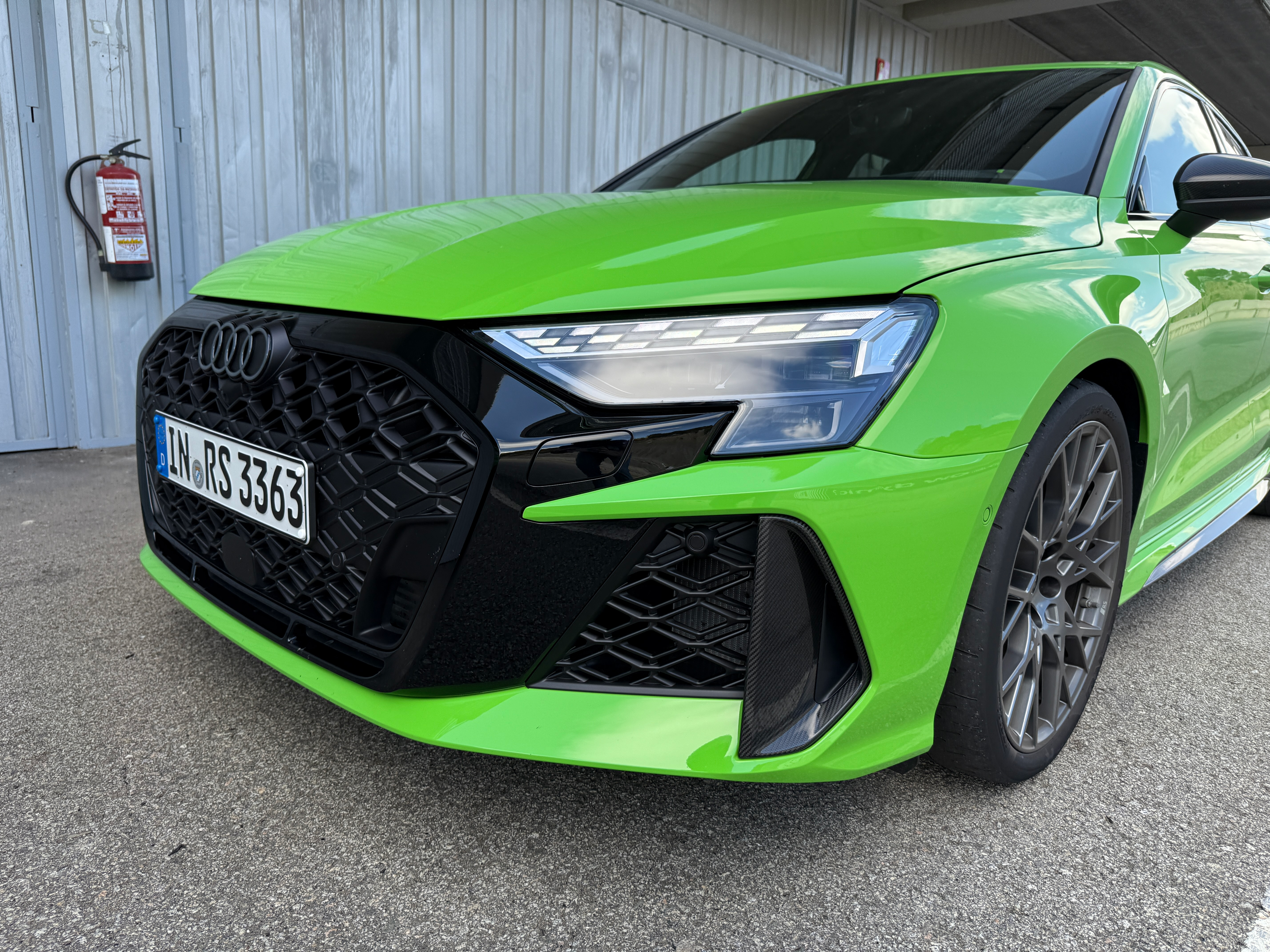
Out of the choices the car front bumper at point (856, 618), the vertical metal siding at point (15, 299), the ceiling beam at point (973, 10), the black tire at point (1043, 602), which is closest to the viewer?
the car front bumper at point (856, 618)

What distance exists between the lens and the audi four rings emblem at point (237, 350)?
4.68ft

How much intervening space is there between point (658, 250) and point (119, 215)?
3574mm

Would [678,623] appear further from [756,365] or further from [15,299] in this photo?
[15,299]

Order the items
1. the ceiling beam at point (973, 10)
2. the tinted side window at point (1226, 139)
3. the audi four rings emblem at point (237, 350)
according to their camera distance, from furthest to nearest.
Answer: the ceiling beam at point (973, 10) < the tinted side window at point (1226, 139) < the audi four rings emblem at point (237, 350)

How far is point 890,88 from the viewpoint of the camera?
2.38 m

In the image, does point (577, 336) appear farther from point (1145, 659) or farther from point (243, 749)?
point (1145, 659)

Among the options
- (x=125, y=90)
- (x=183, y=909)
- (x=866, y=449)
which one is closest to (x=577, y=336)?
(x=866, y=449)

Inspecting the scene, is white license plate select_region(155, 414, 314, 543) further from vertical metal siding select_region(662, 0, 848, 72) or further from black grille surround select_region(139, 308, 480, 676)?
vertical metal siding select_region(662, 0, 848, 72)

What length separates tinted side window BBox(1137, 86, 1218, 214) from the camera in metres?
1.92

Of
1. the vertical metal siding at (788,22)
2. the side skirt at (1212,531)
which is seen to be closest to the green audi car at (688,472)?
the side skirt at (1212,531)

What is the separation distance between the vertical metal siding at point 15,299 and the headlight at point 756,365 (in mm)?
3725

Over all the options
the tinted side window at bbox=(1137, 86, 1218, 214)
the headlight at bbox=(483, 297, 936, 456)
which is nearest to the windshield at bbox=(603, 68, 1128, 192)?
the tinted side window at bbox=(1137, 86, 1218, 214)

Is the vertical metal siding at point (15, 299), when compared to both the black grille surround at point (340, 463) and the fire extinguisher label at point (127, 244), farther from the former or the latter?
the black grille surround at point (340, 463)

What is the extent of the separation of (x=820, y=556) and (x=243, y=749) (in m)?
1.10
